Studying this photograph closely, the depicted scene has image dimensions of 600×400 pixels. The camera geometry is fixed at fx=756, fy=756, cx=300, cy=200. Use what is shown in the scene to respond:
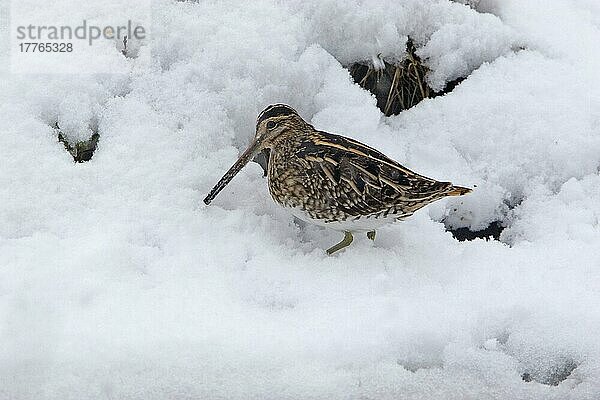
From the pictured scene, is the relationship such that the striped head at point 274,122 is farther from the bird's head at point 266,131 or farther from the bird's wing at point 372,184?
the bird's wing at point 372,184

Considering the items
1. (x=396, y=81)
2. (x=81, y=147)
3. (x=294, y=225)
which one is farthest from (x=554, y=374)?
(x=81, y=147)

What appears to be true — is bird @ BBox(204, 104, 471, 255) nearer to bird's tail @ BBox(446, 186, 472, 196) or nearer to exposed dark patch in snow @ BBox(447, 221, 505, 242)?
bird's tail @ BBox(446, 186, 472, 196)

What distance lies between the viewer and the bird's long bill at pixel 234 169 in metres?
3.89

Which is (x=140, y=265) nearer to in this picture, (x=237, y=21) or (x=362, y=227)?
(x=362, y=227)

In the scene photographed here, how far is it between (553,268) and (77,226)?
93.0 inches

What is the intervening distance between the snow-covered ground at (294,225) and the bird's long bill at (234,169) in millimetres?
99

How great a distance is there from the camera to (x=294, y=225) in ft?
13.3

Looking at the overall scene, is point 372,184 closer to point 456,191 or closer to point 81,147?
point 456,191

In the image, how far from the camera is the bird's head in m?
3.90

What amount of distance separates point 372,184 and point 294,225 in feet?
1.90

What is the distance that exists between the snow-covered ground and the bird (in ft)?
0.72

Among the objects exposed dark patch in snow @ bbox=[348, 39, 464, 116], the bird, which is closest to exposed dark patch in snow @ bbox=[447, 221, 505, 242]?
the bird

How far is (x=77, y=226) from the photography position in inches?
143

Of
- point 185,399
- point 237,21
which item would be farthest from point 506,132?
point 185,399
